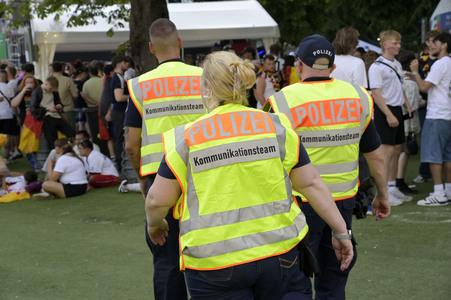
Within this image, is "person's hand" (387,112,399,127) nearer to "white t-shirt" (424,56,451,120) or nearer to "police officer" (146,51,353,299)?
"white t-shirt" (424,56,451,120)

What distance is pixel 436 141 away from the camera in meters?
8.62

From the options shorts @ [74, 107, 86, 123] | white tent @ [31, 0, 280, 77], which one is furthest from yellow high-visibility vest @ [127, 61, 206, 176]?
white tent @ [31, 0, 280, 77]

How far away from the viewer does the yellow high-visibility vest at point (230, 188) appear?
115 inches

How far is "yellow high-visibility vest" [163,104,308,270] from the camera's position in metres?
2.93

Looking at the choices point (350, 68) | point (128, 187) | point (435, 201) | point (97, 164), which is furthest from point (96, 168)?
point (435, 201)

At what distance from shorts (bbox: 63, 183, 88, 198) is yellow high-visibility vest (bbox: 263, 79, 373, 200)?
740cm

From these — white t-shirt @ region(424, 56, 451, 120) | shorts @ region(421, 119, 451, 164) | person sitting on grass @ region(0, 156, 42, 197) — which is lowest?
person sitting on grass @ region(0, 156, 42, 197)

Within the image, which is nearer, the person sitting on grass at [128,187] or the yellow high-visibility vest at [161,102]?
the yellow high-visibility vest at [161,102]

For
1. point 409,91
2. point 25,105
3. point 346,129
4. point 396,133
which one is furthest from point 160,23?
point 25,105

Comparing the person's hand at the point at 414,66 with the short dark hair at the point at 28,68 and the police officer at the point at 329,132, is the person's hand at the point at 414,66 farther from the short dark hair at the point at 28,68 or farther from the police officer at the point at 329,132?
the short dark hair at the point at 28,68

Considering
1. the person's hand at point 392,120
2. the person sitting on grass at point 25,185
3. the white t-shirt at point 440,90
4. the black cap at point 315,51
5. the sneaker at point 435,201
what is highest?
the black cap at point 315,51

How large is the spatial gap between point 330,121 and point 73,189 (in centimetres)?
762

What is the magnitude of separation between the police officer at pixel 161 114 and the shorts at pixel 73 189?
6610 millimetres

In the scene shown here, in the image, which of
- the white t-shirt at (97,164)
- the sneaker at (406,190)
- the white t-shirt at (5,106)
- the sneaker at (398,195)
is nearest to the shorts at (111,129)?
the white t-shirt at (97,164)
